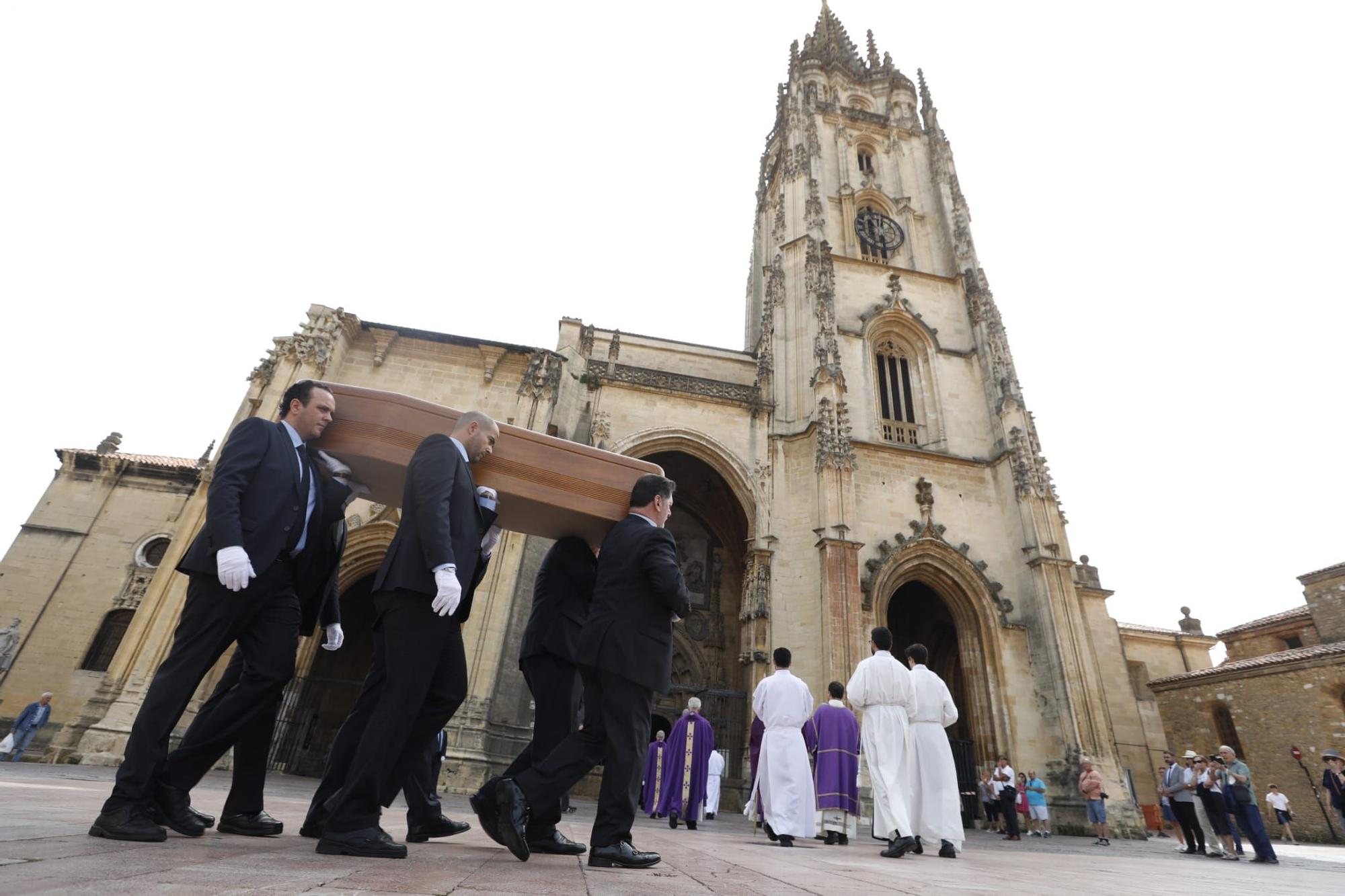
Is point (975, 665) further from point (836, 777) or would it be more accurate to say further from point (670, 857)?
point (670, 857)

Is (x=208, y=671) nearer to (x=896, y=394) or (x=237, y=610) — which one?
(x=237, y=610)

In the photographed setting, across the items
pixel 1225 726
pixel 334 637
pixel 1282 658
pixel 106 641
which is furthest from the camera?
pixel 1225 726

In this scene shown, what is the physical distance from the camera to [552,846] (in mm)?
2861

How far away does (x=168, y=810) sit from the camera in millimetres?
2469

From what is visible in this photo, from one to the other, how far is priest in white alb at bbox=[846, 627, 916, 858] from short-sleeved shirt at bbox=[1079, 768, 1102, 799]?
24.3ft

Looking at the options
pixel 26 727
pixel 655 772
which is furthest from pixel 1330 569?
pixel 26 727

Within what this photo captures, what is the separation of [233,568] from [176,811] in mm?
943

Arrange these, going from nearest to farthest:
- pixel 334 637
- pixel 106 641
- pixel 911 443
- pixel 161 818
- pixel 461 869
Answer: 1. pixel 461 869
2. pixel 161 818
3. pixel 334 637
4. pixel 106 641
5. pixel 911 443

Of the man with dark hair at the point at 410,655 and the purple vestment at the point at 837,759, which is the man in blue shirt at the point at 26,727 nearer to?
the man with dark hair at the point at 410,655

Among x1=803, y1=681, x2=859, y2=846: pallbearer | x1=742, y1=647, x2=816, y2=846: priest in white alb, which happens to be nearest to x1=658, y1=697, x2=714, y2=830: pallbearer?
x1=803, y1=681, x2=859, y2=846: pallbearer

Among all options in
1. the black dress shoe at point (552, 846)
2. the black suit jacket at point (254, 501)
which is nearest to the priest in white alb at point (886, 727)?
the black dress shoe at point (552, 846)

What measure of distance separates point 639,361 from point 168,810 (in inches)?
664

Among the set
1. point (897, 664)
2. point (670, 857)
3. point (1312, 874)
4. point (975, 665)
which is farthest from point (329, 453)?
point (975, 665)

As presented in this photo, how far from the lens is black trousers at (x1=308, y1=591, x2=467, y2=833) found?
2350 millimetres
